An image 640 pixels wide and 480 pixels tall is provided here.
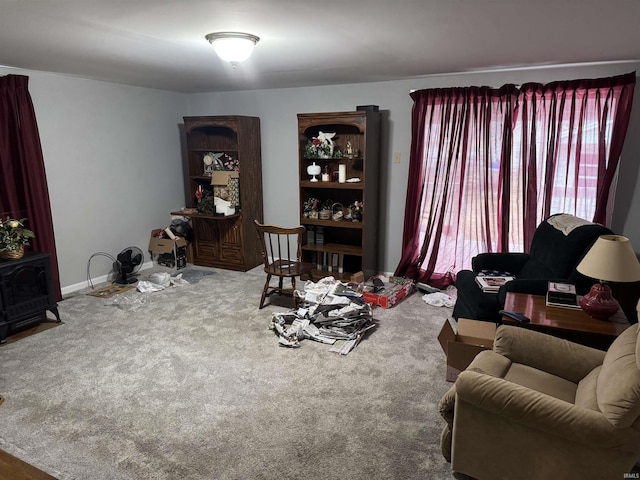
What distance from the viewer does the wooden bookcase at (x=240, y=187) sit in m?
5.16

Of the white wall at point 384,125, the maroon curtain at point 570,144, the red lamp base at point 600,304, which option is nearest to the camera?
the red lamp base at point 600,304

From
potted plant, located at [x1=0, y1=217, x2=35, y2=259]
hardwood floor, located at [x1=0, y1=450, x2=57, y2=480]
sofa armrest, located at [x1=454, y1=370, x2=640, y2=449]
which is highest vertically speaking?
potted plant, located at [x1=0, y1=217, x2=35, y2=259]

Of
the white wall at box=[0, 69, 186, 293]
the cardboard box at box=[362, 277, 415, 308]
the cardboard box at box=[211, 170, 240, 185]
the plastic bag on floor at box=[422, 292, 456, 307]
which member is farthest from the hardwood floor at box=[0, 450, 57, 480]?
the cardboard box at box=[211, 170, 240, 185]

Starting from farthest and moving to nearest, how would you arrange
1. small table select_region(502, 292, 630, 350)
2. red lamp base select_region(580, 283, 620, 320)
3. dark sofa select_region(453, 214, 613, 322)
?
dark sofa select_region(453, 214, 613, 322) → red lamp base select_region(580, 283, 620, 320) → small table select_region(502, 292, 630, 350)

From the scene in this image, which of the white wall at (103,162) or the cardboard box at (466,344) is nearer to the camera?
the cardboard box at (466,344)

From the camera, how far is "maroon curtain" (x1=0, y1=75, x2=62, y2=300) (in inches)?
152

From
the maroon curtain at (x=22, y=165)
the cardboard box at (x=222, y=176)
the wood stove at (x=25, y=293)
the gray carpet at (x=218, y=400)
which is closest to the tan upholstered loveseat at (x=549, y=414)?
the gray carpet at (x=218, y=400)

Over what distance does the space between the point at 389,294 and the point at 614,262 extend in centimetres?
214

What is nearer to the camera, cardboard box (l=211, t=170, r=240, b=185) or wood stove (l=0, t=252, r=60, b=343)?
wood stove (l=0, t=252, r=60, b=343)

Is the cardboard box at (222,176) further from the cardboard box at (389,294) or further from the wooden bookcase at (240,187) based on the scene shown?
the cardboard box at (389,294)

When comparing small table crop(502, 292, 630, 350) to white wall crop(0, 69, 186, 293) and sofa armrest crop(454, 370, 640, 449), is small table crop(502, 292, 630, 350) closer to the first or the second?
sofa armrest crop(454, 370, 640, 449)

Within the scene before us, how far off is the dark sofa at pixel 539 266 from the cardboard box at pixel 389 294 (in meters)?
0.71

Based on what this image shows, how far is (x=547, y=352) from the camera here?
84.1 inches

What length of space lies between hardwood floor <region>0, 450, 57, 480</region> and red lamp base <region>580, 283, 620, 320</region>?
9.77 ft
